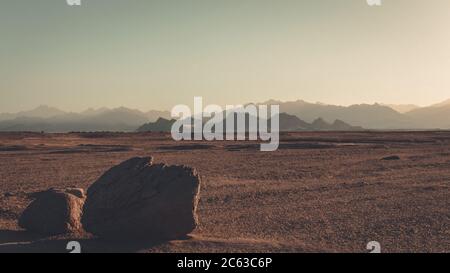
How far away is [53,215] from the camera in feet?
46.9

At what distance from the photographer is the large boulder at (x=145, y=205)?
1260 centimetres

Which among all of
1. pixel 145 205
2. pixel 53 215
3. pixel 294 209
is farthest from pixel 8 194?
pixel 294 209

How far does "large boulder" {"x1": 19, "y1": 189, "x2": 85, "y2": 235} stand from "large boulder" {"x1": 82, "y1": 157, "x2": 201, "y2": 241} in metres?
1.25

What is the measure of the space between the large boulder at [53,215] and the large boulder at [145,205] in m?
1.25

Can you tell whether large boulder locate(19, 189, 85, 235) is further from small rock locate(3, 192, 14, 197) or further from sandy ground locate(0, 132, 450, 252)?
small rock locate(3, 192, 14, 197)

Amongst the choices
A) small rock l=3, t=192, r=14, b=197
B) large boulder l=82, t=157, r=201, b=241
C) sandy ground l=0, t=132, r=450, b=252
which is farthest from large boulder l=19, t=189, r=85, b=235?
small rock l=3, t=192, r=14, b=197

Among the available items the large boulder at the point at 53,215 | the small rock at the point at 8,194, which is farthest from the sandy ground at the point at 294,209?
the large boulder at the point at 53,215

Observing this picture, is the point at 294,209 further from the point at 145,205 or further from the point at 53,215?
the point at 53,215

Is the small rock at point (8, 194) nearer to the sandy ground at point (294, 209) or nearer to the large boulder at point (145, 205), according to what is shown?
the sandy ground at point (294, 209)

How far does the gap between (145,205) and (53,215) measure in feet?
11.7

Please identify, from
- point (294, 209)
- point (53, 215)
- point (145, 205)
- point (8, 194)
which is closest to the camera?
point (145, 205)

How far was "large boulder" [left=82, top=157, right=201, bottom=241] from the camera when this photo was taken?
41.3 ft
